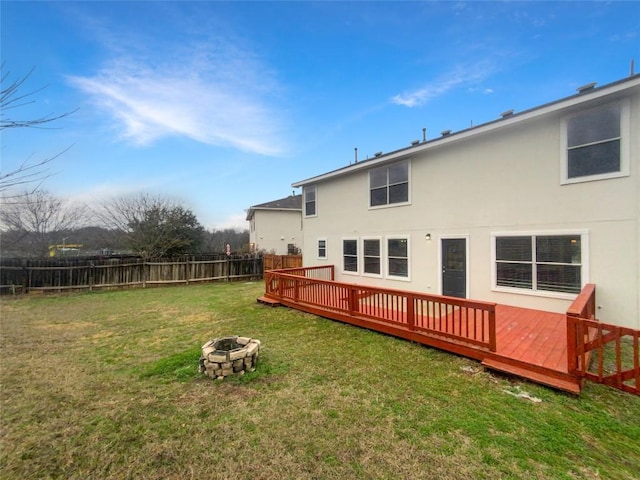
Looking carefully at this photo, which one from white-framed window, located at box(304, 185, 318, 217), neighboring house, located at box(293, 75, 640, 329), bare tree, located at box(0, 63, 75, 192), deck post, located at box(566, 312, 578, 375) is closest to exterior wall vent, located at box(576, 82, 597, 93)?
neighboring house, located at box(293, 75, 640, 329)

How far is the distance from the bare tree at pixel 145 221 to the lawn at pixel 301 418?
40.4ft

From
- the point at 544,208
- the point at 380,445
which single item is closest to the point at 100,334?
the point at 380,445

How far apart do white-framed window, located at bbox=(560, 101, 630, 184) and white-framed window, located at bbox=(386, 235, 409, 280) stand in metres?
4.24

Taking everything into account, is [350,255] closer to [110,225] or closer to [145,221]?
[145,221]

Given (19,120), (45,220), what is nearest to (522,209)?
(19,120)

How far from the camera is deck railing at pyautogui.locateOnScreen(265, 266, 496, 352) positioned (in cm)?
471

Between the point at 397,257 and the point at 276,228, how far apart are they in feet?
50.5

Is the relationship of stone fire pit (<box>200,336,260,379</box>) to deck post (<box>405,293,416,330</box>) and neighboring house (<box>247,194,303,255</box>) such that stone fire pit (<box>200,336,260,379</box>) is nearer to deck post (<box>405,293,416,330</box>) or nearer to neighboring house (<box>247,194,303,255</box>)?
deck post (<box>405,293,416,330</box>)

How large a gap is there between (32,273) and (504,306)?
56.7 feet

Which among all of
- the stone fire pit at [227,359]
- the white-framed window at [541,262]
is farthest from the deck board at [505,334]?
the stone fire pit at [227,359]

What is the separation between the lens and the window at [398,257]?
8961mm

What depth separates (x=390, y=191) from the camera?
9.40 m

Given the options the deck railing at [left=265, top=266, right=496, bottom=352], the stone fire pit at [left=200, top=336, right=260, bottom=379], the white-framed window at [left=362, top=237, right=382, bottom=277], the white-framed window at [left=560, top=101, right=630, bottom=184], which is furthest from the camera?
the white-framed window at [left=362, top=237, right=382, bottom=277]

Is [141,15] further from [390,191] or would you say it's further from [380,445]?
[380,445]
